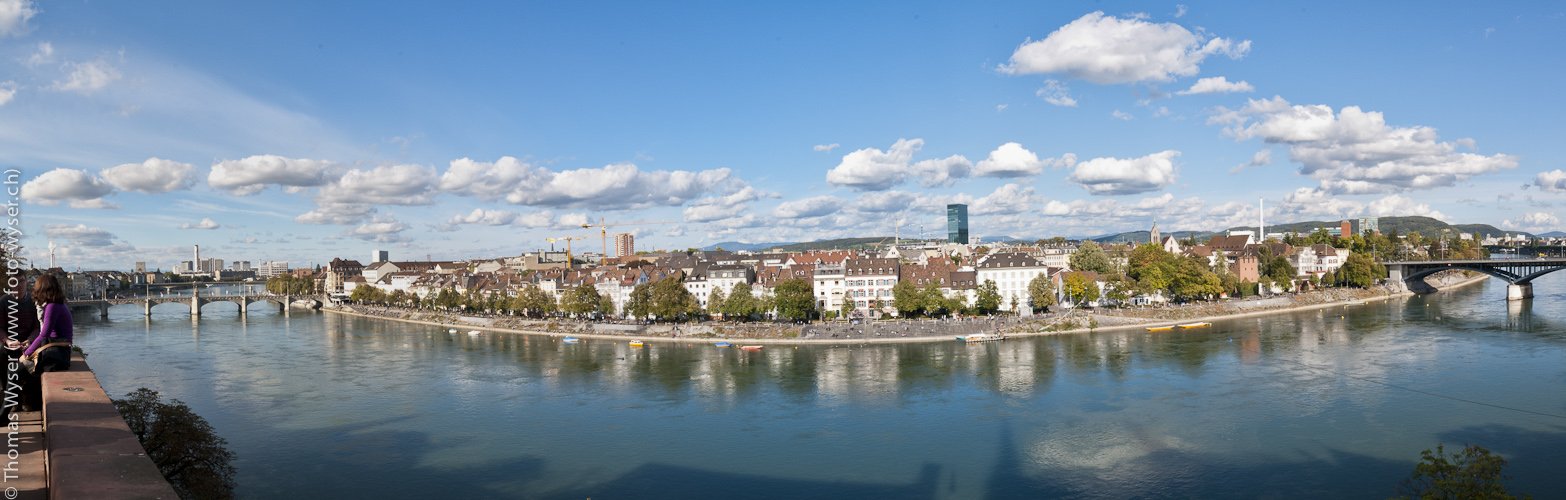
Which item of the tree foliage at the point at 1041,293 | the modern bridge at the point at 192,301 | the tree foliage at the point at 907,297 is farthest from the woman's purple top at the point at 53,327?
the modern bridge at the point at 192,301

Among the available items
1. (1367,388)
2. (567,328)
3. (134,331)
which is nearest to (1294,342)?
(1367,388)

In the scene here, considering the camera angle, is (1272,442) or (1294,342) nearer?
(1272,442)

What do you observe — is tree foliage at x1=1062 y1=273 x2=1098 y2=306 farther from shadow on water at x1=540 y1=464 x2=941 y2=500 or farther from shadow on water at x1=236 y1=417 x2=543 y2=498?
shadow on water at x1=236 y1=417 x2=543 y2=498

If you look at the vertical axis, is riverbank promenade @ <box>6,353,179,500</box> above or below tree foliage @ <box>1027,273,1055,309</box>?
above

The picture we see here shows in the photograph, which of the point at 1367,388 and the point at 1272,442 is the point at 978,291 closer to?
the point at 1367,388

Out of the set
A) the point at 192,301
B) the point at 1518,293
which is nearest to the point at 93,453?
the point at 1518,293

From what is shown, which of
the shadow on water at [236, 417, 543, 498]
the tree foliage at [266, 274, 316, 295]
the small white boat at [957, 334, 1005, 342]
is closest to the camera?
the shadow on water at [236, 417, 543, 498]

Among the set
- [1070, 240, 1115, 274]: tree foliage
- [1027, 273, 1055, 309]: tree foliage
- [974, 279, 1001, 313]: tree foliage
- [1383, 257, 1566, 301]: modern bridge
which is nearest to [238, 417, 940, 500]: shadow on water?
[974, 279, 1001, 313]: tree foliage

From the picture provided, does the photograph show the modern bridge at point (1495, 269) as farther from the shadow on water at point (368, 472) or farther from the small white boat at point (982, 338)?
the shadow on water at point (368, 472)
